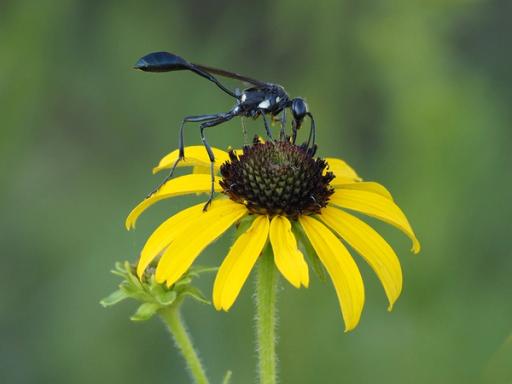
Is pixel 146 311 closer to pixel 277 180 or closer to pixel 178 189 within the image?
pixel 178 189

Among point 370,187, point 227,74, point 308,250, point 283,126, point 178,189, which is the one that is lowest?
point 308,250

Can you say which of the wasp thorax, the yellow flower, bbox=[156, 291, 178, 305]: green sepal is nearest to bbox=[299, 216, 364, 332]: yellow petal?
the yellow flower

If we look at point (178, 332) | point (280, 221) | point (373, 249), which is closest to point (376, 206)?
point (373, 249)

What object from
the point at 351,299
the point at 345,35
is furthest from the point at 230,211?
the point at 345,35

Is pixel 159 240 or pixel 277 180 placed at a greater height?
pixel 277 180

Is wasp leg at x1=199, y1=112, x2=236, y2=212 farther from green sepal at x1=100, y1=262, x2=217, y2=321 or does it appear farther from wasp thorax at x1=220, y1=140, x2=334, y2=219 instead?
green sepal at x1=100, y1=262, x2=217, y2=321

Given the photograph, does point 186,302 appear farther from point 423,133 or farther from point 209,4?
point 209,4
